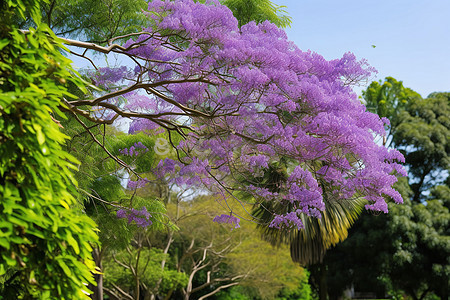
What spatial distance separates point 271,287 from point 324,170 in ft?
49.9

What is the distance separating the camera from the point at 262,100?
21.7ft

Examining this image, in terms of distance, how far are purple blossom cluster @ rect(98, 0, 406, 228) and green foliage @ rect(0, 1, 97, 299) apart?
2570 millimetres

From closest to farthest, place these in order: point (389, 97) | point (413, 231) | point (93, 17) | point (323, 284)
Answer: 1. point (93, 17)
2. point (413, 231)
3. point (323, 284)
4. point (389, 97)

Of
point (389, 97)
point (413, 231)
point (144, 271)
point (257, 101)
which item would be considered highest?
point (389, 97)

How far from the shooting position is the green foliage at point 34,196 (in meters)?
3.33

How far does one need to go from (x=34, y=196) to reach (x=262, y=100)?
12.4 feet

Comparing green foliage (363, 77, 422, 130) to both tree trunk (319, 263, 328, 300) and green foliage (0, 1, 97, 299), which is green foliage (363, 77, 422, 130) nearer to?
tree trunk (319, 263, 328, 300)

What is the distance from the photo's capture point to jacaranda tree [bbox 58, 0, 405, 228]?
6305 mm

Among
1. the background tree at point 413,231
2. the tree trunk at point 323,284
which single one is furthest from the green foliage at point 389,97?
the tree trunk at point 323,284

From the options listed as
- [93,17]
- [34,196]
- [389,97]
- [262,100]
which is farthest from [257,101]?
[389,97]

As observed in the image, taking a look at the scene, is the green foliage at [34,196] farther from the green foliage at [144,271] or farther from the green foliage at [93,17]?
the green foliage at [144,271]

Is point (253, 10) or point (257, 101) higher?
point (253, 10)

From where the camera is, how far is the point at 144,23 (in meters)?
11.1

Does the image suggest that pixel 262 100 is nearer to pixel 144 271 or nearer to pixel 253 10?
pixel 253 10
